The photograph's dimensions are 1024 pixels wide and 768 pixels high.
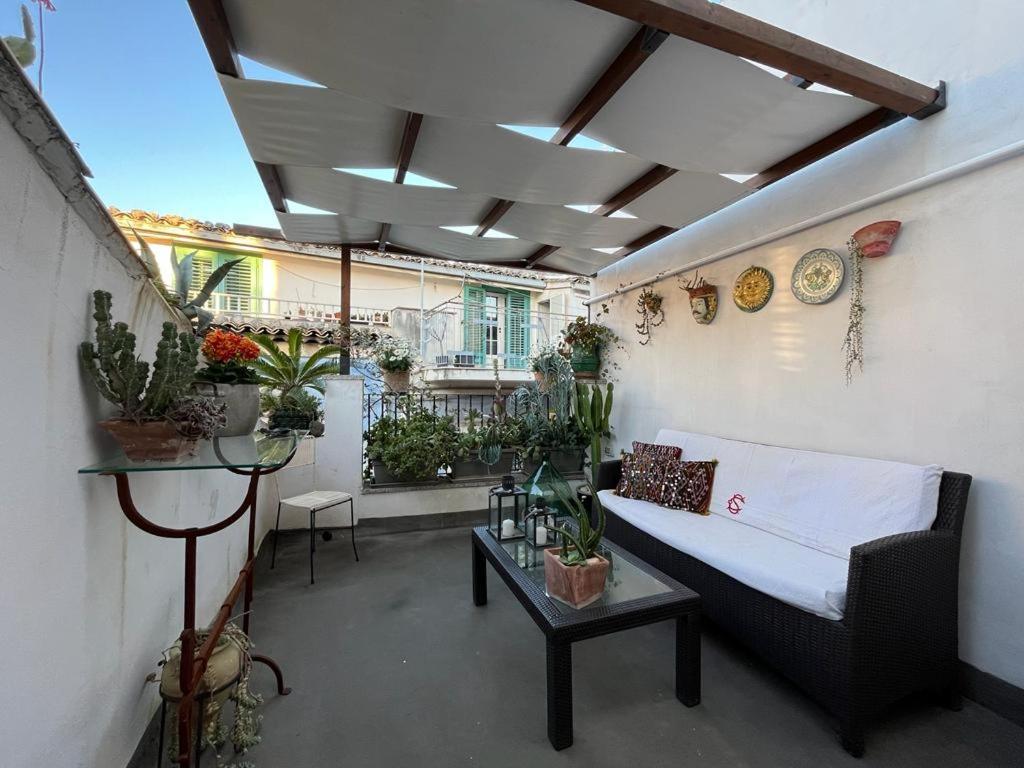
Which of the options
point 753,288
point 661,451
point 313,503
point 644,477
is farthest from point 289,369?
point 753,288

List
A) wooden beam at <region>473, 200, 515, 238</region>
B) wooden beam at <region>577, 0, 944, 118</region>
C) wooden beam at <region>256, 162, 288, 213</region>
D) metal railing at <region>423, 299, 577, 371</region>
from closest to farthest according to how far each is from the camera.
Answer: wooden beam at <region>577, 0, 944, 118</region> → wooden beam at <region>256, 162, 288, 213</region> → wooden beam at <region>473, 200, 515, 238</region> → metal railing at <region>423, 299, 577, 371</region>

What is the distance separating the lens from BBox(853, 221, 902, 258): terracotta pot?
7.72 ft

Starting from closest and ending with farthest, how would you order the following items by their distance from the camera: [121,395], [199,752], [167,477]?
[121,395] < [199,752] < [167,477]

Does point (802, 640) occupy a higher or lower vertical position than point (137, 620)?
lower

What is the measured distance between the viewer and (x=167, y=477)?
1.74 metres

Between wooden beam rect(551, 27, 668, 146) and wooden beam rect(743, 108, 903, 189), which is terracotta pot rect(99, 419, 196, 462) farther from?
wooden beam rect(743, 108, 903, 189)

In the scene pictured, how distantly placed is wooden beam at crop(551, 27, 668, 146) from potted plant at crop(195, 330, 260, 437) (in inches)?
77.2

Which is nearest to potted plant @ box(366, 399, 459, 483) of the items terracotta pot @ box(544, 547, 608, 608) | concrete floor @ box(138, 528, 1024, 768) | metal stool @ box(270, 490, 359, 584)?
metal stool @ box(270, 490, 359, 584)

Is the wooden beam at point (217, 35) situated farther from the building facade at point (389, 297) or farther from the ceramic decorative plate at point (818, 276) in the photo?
the building facade at point (389, 297)

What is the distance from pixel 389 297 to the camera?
28.5ft

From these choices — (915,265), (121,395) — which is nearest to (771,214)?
(915,265)

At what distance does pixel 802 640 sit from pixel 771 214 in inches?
109

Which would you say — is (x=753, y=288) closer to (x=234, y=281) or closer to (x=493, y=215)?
(x=493, y=215)

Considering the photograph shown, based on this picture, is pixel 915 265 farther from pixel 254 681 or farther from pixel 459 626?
pixel 254 681
